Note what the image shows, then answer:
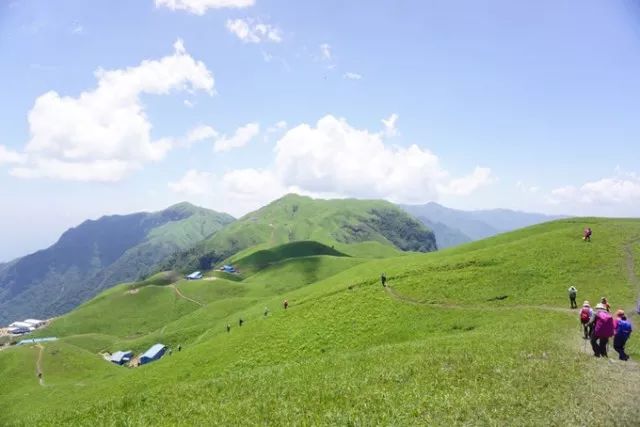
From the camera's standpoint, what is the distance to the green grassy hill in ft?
72.3

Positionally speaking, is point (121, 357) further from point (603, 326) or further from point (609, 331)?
point (609, 331)

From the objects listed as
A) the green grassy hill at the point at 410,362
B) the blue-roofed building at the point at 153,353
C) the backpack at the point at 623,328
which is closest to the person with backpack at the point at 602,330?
the backpack at the point at 623,328

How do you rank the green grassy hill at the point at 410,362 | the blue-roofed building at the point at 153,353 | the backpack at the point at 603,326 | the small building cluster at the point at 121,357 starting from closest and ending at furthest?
1. the green grassy hill at the point at 410,362
2. the backpack at the point at 603,326
3. the blue-roofed building at the point at 153,353
4. the small building cluster at the point at 121,357

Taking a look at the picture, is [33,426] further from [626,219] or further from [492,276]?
[626,219]

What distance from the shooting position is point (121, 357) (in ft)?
413

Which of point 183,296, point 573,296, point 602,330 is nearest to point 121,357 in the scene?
point 183,296

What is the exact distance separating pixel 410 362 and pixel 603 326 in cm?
1369

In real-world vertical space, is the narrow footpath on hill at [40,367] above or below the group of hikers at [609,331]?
below

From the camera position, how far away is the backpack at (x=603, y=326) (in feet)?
94.5

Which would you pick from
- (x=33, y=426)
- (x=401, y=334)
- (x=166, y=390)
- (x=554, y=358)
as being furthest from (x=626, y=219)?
(x=33, y=426)

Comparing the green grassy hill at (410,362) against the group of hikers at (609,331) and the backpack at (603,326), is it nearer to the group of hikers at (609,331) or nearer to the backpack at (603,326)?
the group of hikers at (609,331)

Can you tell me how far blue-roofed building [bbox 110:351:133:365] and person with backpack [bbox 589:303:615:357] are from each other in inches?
5070

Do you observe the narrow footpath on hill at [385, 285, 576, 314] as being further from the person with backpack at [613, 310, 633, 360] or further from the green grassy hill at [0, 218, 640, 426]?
the person with backpack at [613, 310, 633, 360]

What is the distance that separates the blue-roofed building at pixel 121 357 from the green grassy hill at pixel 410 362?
19.4m
